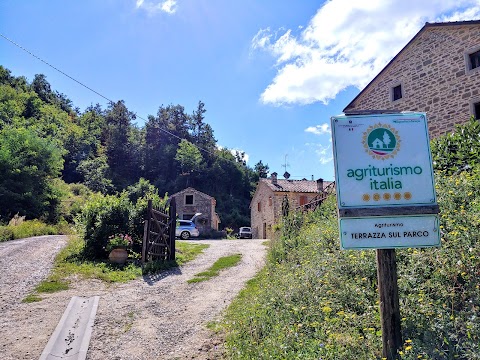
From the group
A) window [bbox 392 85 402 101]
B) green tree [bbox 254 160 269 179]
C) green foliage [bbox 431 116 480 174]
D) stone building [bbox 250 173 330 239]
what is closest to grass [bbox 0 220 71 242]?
green foliage [bbox 431 116 480 174]

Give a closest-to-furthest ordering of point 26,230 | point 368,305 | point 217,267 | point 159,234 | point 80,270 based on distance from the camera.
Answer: point 368,305, point 80,270, point 217,267, point 159,234, point 26,230

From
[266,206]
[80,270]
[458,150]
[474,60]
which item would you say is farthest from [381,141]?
[266,206]

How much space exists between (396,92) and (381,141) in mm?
13819

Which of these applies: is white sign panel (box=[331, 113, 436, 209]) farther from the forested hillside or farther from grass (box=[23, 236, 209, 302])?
the forested hillside

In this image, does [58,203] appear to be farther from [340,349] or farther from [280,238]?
[340,349]

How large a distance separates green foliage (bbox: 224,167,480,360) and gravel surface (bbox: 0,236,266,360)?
23.8 inches

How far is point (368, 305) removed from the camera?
3.52 meters

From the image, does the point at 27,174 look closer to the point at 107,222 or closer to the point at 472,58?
the point at 107,222

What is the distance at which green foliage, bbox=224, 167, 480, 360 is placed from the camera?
2771 millimetres

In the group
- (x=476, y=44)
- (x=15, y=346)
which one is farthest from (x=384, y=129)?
(x=476, y=44)

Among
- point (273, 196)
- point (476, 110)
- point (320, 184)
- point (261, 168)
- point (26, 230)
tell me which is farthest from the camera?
point (261, 168)

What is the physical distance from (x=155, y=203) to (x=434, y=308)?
928cm

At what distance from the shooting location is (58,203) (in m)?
22.9

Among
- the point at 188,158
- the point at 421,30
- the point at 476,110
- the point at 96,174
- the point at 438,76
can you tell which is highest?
the point at 188,158
